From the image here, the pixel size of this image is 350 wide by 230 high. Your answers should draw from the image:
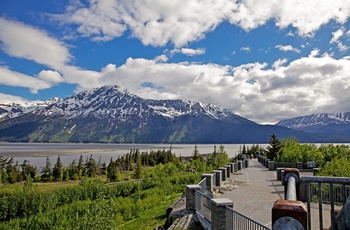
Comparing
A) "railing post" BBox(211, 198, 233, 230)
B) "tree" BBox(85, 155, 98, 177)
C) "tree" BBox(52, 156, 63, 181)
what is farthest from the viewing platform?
"tree" BBox(85, 155, 98, 177)

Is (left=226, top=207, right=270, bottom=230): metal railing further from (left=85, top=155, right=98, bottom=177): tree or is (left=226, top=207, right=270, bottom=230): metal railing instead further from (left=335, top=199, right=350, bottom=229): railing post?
(left=85, top=155, right=98, bottom=177): tree

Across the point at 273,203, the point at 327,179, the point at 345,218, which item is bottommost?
the point at 273,203

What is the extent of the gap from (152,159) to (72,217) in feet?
228

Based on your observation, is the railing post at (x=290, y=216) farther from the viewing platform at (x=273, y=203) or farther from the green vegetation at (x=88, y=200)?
the green vegetation at (x=88, y=200)

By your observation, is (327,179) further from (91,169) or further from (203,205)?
(91,169)

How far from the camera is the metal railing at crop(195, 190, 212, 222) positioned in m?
11.1

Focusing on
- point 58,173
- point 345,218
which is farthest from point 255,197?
point 58,173

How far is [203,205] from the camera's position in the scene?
39.1 feet

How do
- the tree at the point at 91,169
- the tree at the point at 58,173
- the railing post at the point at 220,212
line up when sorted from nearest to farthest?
the railing post at the point at 220,212
the tree at the point at 58,173
the tree at the point at 91,169

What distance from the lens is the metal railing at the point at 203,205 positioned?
11.1 meters

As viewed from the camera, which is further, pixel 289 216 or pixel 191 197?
pixel 191 197

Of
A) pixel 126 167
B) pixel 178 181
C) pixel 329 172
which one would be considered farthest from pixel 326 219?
pixel 126 167

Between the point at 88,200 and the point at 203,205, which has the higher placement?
the point at 203,205

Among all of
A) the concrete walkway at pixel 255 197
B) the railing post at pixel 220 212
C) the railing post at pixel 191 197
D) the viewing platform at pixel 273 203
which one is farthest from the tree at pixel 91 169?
the railing post at pixel 220 212
